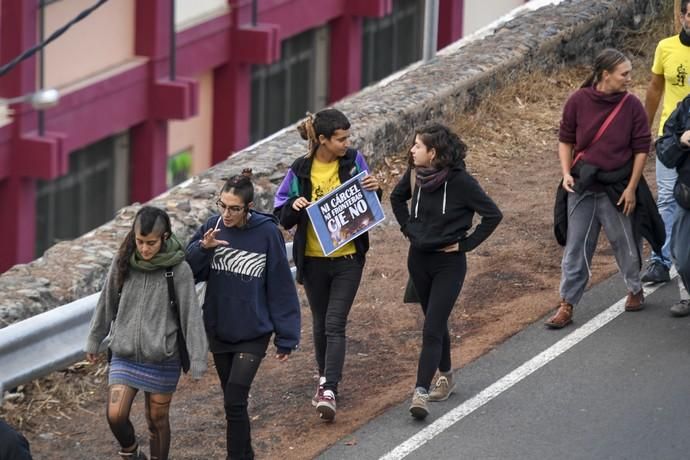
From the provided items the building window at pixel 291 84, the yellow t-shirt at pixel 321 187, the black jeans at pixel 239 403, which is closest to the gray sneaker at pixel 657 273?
the yellow t-shirt at pixel 321 187

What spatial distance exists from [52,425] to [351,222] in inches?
81.5

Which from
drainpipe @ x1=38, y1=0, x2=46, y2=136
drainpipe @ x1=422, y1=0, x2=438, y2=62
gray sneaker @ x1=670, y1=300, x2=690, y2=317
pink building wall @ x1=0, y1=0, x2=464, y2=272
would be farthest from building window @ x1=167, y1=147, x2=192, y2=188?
gray sneaker @ x1=670, y1=300, x2=690, y2=317

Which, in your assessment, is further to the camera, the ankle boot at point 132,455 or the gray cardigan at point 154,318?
the ankle boot at point 132,455

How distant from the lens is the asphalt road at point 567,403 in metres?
8.77

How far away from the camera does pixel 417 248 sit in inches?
363

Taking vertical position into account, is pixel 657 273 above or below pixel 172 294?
below

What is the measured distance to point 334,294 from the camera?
368 inches

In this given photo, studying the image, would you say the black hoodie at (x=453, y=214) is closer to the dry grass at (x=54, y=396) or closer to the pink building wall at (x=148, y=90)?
the dry grass at (x=54, y=396)

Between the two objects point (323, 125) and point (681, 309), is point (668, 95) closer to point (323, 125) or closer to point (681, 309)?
point (681, 309)

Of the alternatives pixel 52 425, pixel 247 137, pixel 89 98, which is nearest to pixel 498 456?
pixel 52 425

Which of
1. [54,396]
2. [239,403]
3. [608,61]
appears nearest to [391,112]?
[608,61]

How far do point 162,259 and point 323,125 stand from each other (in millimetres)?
1366

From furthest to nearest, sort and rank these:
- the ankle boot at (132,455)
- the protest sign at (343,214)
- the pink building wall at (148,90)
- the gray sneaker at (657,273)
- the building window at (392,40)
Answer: the building window at (392,40) → the pink building wall at (148,90) → the gray sneaker at (657,273) → the protest sign at (343,214) → the ankle boot at (132,455)

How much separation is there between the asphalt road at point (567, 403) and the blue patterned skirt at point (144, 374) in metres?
1.00
